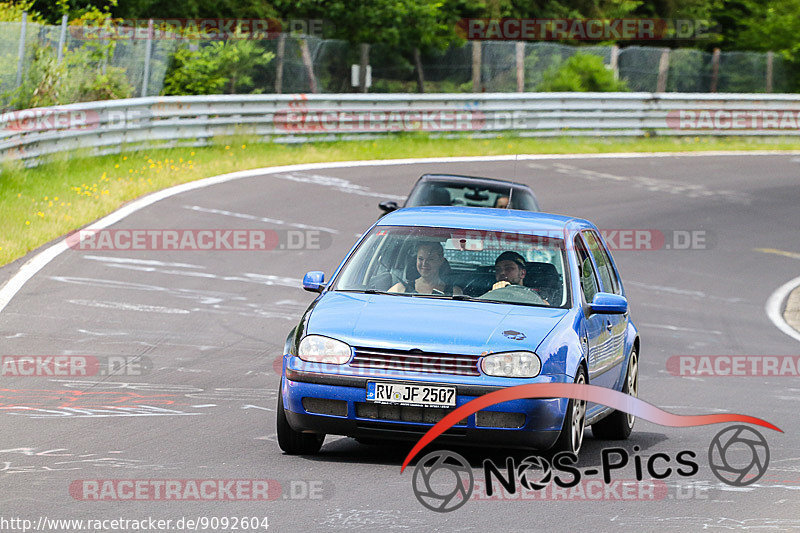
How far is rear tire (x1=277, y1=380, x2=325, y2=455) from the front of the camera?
25.6 ft

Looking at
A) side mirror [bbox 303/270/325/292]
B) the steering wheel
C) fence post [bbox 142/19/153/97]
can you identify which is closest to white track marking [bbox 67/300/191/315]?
side mirror [bbox 303/270/325/292]

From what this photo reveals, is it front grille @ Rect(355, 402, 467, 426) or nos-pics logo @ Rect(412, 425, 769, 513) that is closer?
nos-pics logo @ Rect(412, 425, 769, 513)

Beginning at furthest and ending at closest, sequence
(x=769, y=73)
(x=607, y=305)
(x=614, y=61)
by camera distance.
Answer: (x=769, y=73)
(x=614, y=61)
(x=607, y=305)

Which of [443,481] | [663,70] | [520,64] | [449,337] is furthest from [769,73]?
[443,481]

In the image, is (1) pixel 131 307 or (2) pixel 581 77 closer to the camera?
(1) pixel 131 307

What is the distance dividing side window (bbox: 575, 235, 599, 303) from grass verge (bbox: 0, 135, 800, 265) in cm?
761

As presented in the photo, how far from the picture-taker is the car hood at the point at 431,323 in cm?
747

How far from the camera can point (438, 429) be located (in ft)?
24.2

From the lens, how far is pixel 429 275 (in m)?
8.65

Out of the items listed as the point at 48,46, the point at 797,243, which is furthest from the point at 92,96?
the point at 797,243

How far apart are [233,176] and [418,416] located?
1588 cm

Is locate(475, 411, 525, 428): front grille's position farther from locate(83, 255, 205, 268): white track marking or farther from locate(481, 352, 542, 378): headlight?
locate(83, 255, 205, 268): white track marking

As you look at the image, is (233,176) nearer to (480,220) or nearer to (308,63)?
(308,63)

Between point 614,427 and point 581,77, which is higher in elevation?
point 581,77
